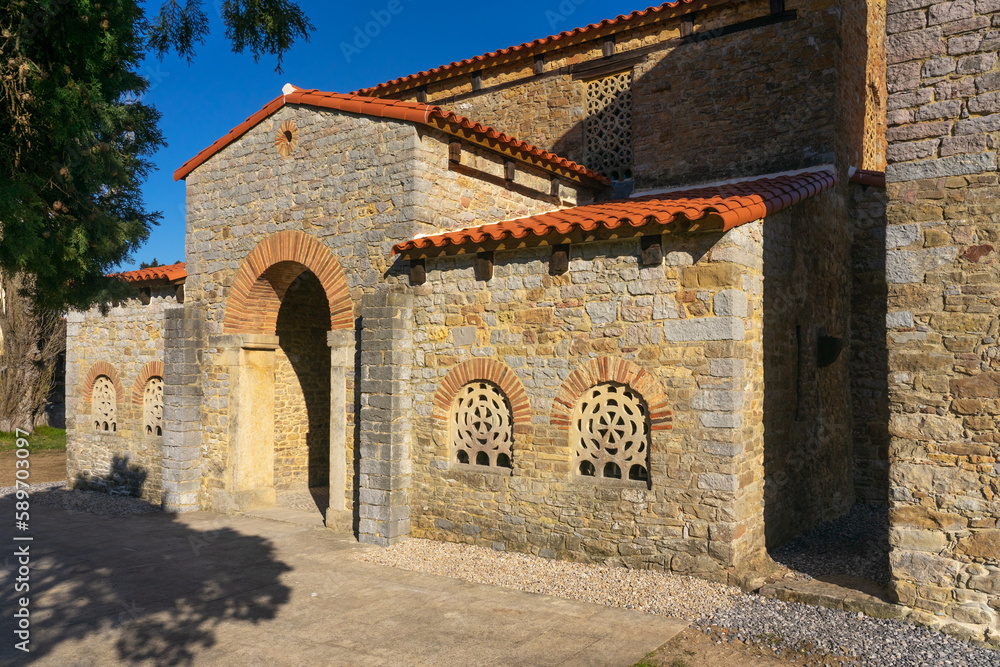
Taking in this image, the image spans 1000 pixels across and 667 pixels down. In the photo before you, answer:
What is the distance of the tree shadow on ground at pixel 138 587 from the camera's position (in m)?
5.01

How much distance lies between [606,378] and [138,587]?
4695 millimetres

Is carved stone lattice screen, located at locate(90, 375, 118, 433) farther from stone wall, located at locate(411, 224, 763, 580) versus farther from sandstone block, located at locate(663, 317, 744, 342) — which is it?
sandstone block, located at locate(663, 317, 744, 342)

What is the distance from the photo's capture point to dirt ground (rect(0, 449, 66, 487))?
13.6 metres

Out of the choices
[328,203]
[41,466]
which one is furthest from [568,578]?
[41,466]

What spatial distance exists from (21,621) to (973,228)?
25.4ft

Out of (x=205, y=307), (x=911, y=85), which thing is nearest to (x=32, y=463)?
(x=205, y=307)

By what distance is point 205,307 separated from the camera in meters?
9.92

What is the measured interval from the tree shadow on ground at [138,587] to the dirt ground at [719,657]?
310 centimetres

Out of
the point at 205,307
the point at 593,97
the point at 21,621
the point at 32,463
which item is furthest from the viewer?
the point at 32,463

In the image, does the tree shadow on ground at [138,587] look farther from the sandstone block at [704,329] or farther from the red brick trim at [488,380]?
the sandstone block at [704,329]

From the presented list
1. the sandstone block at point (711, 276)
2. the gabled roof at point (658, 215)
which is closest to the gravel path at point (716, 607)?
the sandstone block at point (711, 276)

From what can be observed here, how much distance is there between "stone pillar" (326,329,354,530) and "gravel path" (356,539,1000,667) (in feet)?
3.89

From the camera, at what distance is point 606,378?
661 centimetres

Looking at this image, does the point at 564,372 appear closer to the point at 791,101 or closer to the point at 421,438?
the point at 421,438
